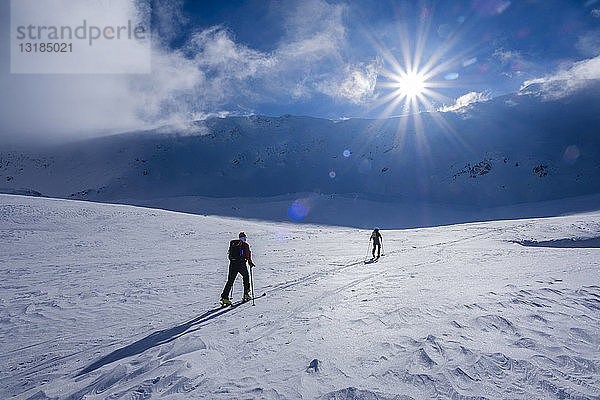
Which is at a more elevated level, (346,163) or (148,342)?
(346,163)

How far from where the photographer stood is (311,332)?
19.1ft

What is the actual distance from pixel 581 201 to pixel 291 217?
47.9 metres

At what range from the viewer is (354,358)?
15.9 ft

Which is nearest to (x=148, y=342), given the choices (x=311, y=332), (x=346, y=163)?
(x=311, y=332)

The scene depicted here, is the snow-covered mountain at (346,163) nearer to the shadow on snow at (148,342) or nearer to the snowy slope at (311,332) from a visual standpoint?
the snowy slope at (311,332)

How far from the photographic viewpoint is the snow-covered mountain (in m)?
63.6

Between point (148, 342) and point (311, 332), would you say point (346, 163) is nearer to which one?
point (311, 332)

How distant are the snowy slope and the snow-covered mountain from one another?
35.3 metres

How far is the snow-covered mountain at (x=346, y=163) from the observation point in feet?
209

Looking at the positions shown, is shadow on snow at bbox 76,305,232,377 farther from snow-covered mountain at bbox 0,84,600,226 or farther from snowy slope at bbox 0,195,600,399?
snow-covered mountain at bbox 0,84,600,226

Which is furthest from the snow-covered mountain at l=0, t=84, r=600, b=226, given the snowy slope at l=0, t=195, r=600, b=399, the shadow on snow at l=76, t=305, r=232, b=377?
the shadow on snow at l=76, t=305, r=232, b=377

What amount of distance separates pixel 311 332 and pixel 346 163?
9086 centimetres

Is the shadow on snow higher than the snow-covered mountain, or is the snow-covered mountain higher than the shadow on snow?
the snow-covered mountain

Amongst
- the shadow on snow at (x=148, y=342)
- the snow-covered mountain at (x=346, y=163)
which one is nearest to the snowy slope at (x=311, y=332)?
the shadow on snow at (x=148, y=342)
